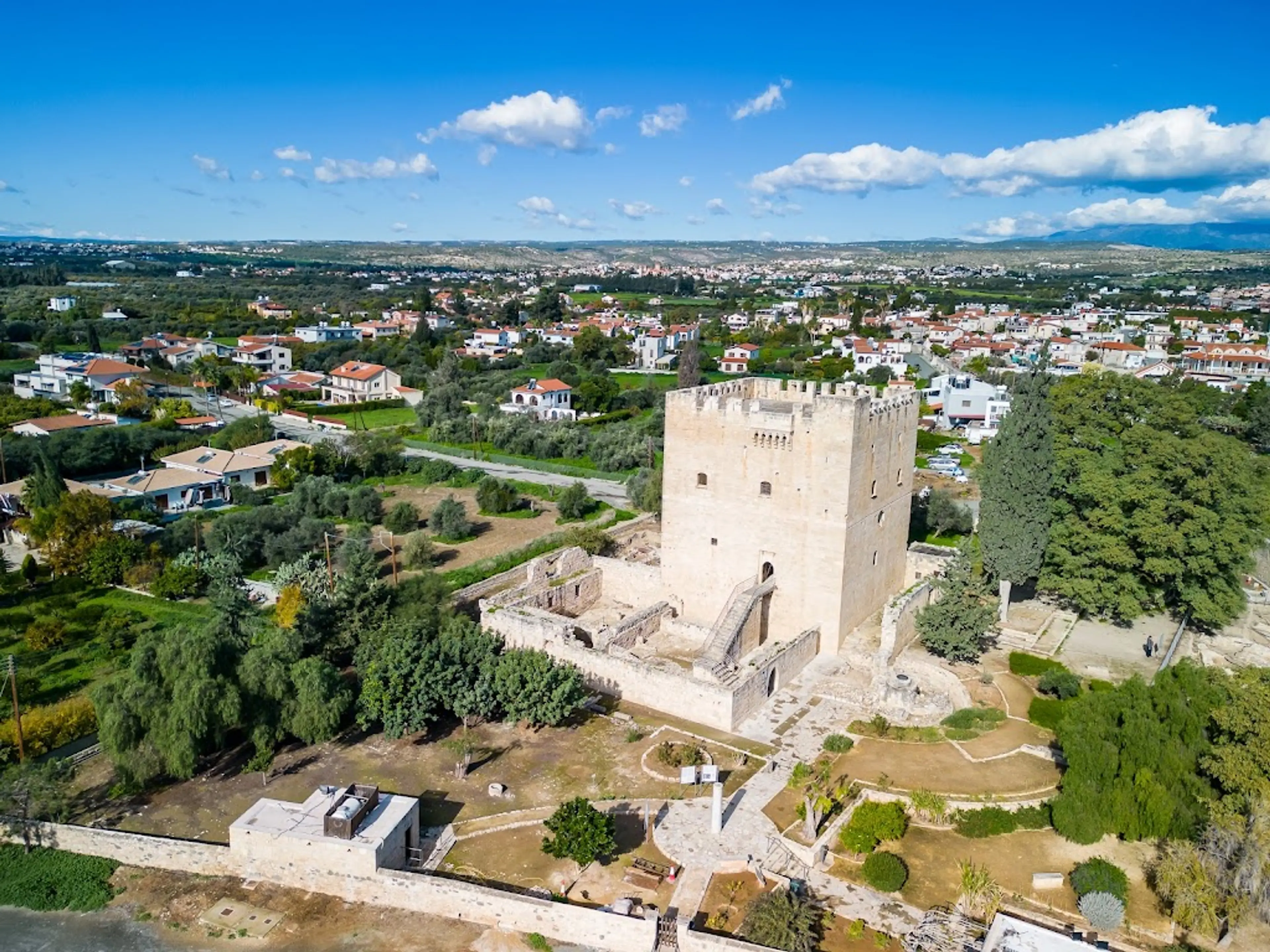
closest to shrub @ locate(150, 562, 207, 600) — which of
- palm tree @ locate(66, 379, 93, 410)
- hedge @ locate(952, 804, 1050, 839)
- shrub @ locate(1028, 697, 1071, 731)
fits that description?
hedge @ locate(952, 804, 1050, 839)

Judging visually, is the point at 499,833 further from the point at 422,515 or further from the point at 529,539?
the point at 422,515

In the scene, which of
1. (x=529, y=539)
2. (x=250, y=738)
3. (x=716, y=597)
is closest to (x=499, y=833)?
(x=250, y=738)

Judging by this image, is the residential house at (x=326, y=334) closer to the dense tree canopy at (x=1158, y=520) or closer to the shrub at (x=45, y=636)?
the shrub at (x=45, y=636)

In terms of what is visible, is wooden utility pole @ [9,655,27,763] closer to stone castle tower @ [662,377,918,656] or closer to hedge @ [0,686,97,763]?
hedge @ [0,686,97,763]

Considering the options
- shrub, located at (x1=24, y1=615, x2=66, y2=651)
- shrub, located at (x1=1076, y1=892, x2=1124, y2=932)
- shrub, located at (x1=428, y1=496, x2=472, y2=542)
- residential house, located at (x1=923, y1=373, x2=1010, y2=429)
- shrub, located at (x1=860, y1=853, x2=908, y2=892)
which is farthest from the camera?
residential house, located at (x1=923, y1=373, x2=1010, y2=429)

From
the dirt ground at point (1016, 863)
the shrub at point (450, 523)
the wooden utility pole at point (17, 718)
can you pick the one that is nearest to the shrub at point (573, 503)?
the shrub at point (450, 523)

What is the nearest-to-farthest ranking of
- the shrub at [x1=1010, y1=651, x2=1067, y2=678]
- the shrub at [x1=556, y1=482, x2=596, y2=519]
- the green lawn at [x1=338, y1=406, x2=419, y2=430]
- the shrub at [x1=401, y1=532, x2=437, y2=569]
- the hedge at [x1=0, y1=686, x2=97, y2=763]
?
1. the hedge at [x1=0, y1=686, x2=97, y2=763]
2. the shrub at [x1=1010, y1=651, x2=1067, y2=678]
3. the shrub at [x1=401, y1=532, x2=437, y2=569]
4. the shrub at [x1=556, y1=482, x2=596, y2=519]
5. the green lawn at [x1=338, y1=406, x2=419, y2=430]

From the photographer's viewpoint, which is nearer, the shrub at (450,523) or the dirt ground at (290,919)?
the dirt ground at (290,919)
